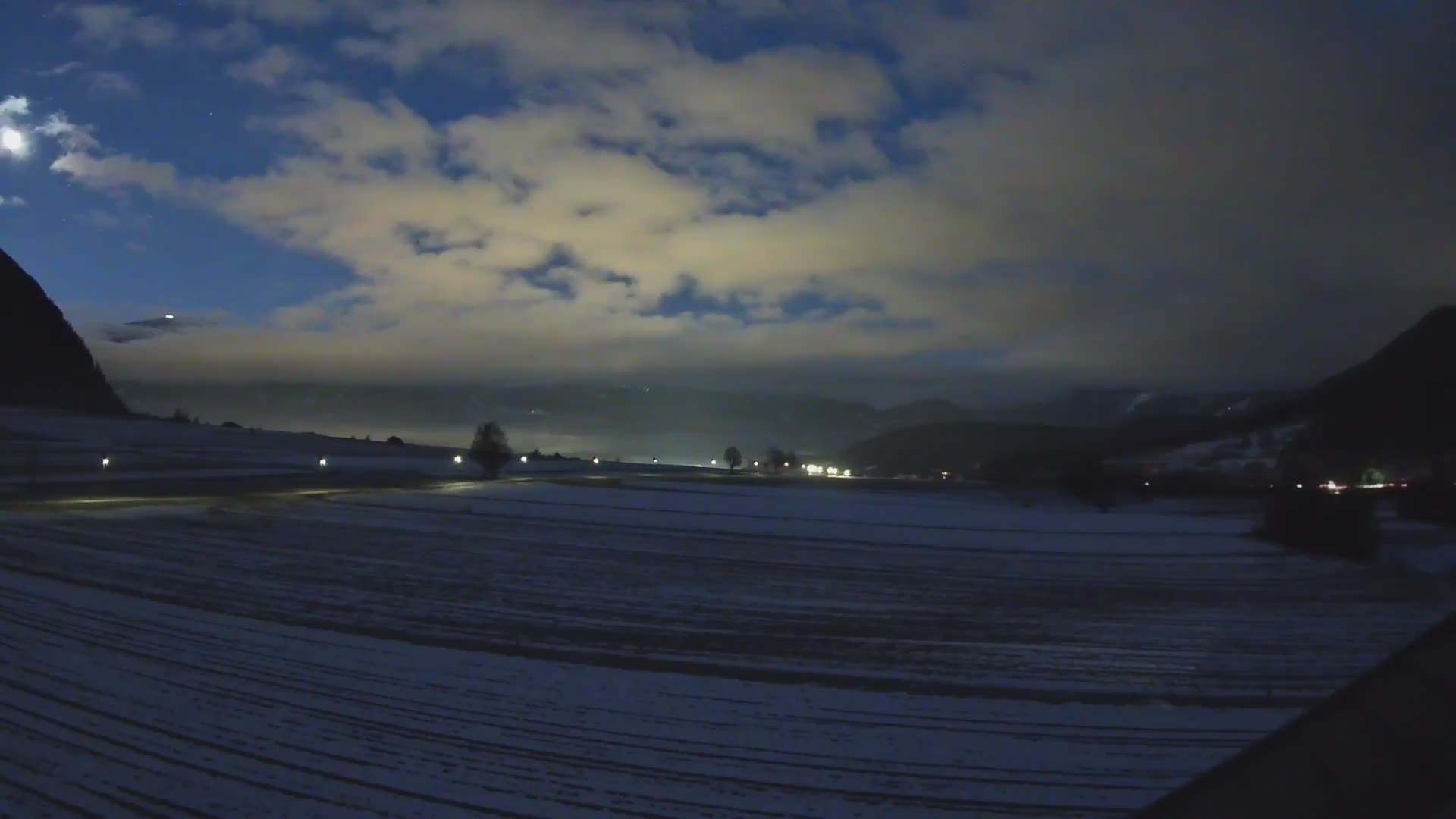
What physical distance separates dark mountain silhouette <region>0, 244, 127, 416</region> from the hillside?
123990 millimetres

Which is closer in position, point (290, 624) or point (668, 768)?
point (668, 768)

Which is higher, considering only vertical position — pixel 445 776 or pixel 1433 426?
pixel 1433 426

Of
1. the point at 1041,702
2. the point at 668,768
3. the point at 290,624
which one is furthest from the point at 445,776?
the point at 290,624

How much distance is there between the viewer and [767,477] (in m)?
77.4

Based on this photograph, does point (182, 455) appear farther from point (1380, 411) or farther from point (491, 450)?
point (1380, 411)

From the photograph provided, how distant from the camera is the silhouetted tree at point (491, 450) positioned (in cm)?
7569

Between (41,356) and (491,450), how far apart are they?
403ft

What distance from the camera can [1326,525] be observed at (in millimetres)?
32219

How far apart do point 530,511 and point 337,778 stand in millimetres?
30961

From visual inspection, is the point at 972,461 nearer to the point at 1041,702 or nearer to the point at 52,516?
the point at 52,516

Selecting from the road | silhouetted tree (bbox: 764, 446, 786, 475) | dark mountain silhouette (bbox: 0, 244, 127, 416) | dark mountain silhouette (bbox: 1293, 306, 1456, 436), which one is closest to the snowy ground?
the road

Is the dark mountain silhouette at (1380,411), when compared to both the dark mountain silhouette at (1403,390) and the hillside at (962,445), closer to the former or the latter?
the dark mountain silhouette at (1403,390)

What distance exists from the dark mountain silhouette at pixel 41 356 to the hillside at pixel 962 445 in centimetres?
12399

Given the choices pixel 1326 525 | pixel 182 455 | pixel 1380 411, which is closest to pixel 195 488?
pixel 182 455
